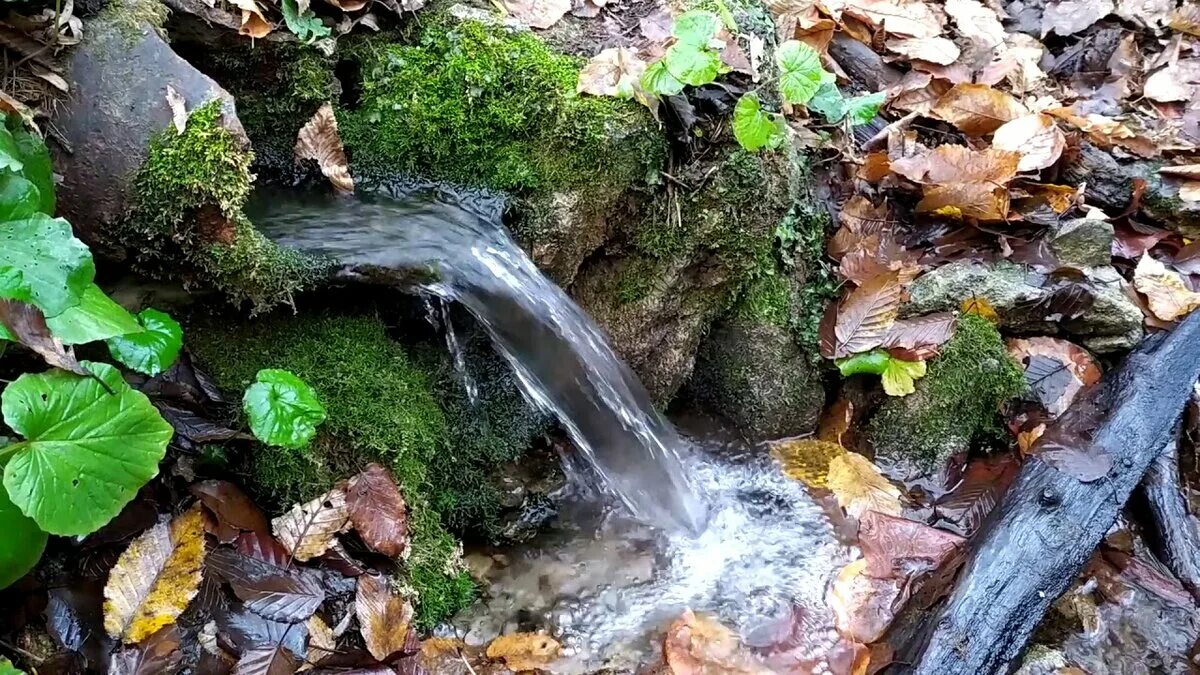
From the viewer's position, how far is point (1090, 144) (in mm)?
3523

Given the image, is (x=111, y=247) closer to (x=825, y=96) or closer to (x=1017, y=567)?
(x=825, y=96)

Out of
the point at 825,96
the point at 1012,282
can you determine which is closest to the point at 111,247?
the point at 825,96

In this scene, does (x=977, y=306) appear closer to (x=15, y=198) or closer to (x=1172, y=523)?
(x=1172, y=523)

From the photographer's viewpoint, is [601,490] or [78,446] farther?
[601,490]

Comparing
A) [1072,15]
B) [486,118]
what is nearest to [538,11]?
[486,118]

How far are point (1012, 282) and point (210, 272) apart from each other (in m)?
2.67

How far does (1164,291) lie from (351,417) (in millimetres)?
2920

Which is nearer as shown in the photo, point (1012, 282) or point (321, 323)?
point (321, 323)

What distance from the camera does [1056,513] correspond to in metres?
2.45

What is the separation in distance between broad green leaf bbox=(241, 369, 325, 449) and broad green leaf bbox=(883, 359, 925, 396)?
6.26 feet

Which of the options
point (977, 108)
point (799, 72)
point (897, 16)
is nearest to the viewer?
point (799, 72)

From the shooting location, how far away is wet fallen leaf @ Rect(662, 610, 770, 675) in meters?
2.45

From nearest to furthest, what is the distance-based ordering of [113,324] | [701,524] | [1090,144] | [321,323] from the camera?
[113,324], [321,323], [701,524], [1090,144]

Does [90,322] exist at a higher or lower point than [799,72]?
lower
